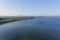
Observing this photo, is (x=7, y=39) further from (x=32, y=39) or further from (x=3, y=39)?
(x=32, y=39)

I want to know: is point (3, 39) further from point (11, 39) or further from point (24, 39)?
point (24, 39)

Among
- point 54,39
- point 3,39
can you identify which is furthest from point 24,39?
point 54,39

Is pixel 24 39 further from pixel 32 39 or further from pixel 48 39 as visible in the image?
pixel 48 39

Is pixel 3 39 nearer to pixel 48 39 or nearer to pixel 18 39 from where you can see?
pixel 18 39

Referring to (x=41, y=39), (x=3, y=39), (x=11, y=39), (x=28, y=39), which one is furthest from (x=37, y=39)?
(x=3, y=39)

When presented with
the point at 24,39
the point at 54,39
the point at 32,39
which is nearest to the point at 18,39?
the point at 24,39
